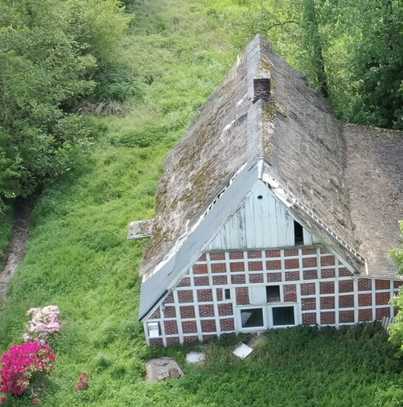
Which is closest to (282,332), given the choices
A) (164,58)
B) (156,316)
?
(156,316)

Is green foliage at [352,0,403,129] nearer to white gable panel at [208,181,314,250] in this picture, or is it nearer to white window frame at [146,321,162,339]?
white gable panel at [208,181,314,250]

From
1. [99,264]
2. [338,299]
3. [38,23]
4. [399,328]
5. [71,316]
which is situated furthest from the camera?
[38,23]

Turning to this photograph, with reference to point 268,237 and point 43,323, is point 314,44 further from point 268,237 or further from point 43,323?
point 43,323

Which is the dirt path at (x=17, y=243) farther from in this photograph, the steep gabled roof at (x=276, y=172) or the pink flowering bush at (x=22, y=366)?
the steep gabled roof at (x=276, y=172)

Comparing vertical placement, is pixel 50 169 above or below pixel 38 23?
below

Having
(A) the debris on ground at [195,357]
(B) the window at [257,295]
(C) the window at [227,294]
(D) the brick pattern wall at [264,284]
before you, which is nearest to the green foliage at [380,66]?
(D) the brick pattern wall at [264,284]

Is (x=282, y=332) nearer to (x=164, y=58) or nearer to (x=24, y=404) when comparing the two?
(x=24, y=404)

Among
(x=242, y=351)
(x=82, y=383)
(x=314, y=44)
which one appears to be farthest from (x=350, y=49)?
(x=82, y=383)

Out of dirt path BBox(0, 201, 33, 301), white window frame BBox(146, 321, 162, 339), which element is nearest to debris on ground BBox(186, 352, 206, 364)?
white window frame BBox(146, 321, 162, 339)
